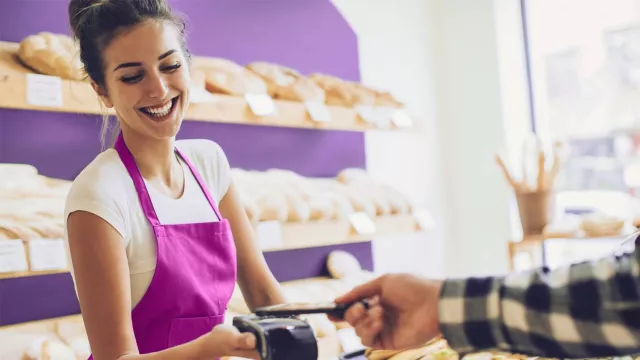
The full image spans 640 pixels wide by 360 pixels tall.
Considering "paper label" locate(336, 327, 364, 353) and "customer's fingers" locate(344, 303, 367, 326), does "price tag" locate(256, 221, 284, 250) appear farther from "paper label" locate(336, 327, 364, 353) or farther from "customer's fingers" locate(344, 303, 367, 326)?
"customer's fingers" locate(344, 303, 367, 326)

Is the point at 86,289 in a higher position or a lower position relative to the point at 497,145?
lower

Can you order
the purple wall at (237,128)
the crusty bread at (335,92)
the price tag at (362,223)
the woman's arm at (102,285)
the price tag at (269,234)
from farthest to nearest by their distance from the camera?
the crusty bread at (335,92) < the price tag at (362,223) < the price tag at (269,234) < the purple wall at (237,128) < the woman's arm at (102,285)

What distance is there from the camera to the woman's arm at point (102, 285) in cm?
129

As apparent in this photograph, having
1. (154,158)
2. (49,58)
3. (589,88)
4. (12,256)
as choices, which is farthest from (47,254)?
(589,88)

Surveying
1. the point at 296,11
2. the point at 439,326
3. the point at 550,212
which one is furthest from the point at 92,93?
the point at 550,212

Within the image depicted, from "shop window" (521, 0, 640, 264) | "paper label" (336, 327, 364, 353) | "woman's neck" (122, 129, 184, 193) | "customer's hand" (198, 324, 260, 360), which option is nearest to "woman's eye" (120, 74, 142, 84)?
"woman's neck" (122, 129, 184, 193)

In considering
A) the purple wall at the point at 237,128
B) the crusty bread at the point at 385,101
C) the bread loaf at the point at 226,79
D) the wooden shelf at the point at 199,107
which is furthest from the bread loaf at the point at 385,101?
the bread loaf at the point at 226,79

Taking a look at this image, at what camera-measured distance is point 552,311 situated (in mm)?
1020

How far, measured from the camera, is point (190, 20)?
2582 millimetres

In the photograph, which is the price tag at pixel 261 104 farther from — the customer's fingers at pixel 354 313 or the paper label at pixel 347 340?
the customer's fingers at pixel 354 313

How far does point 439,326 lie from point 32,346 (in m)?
1.22

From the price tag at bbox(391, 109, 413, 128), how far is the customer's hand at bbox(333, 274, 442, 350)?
1792 millimetres

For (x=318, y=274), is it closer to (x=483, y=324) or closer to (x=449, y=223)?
(x=449, y=223)

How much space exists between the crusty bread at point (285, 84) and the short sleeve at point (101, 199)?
3.91ft
